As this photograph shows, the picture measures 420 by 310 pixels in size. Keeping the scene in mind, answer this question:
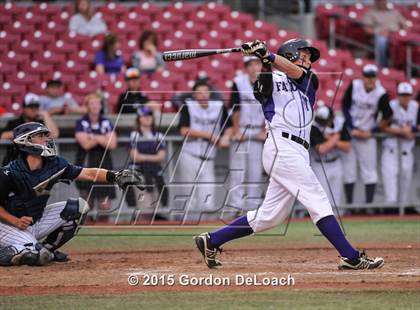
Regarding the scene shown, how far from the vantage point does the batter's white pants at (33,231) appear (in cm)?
844

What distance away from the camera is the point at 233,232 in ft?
26.7

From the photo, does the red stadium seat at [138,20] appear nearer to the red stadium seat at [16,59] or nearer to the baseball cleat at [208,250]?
the red stadium seat at [16,59]

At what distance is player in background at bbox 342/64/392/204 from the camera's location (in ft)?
45.2

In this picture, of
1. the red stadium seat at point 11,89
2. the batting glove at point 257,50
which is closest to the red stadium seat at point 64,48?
the red stadium seat at point 11,89

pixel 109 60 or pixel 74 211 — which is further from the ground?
pixel 74 211

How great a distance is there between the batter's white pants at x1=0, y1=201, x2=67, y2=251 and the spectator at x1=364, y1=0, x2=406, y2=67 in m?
10.2

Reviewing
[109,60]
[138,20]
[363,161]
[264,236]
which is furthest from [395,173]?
[138,20]

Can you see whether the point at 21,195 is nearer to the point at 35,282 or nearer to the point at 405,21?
the point at 35,282

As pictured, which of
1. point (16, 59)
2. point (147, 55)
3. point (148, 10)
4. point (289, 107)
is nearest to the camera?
point (289, 107)

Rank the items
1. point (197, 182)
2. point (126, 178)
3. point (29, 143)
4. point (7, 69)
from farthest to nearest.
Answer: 1. point (7, 69)
2. point (197, 182)
3. point (126, 178)
4. point (29, 143)

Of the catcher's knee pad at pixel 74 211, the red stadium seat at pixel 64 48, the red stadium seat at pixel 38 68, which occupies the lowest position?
the red stadium seat at pixel 38 68

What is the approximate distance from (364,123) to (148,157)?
3.46 meters

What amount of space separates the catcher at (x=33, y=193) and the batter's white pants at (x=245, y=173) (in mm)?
4215

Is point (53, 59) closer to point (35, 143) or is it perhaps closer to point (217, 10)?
point (217, 10)
